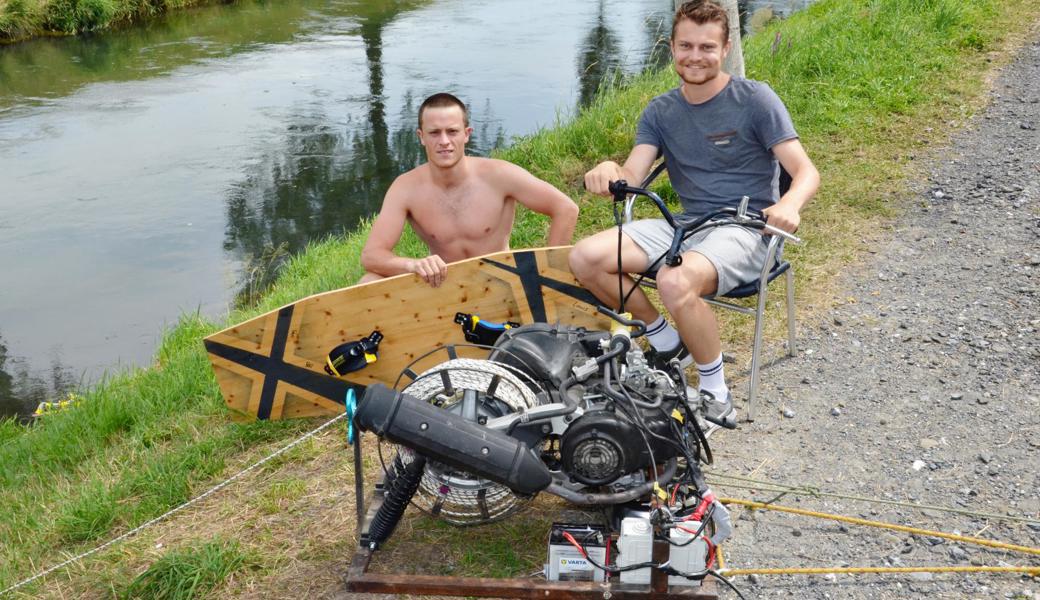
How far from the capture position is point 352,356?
4.11 metres

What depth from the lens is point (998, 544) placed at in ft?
10.0

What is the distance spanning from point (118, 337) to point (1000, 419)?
6.41 m

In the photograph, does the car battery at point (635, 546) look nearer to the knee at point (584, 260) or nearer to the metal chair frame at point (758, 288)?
the metal chair frame at point (758, 288)

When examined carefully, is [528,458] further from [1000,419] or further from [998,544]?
[1000,419]

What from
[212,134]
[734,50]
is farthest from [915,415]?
[212,134]

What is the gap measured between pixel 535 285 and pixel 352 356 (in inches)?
33.4

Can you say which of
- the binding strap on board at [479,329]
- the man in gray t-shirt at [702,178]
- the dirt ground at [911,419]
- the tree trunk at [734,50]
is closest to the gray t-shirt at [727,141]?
the man in gray t-shirt at [702,178]

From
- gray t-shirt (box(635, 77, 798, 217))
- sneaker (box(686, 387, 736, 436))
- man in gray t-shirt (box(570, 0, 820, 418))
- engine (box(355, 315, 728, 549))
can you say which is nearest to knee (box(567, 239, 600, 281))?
man in gray t-shirt (box(570, 0, 820, 418))

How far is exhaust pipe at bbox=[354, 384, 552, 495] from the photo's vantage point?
2627 millimetres

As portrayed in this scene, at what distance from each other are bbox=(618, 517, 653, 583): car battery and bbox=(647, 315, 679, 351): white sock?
1261 mm

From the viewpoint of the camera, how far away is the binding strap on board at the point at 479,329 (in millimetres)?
3744

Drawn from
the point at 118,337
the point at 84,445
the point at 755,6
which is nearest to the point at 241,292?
the point at 118,337

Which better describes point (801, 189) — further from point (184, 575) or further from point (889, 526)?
point (184, 575)

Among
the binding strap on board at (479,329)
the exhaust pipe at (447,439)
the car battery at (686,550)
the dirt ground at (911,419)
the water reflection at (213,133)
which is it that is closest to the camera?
the exhaust pipe at (447,439)
